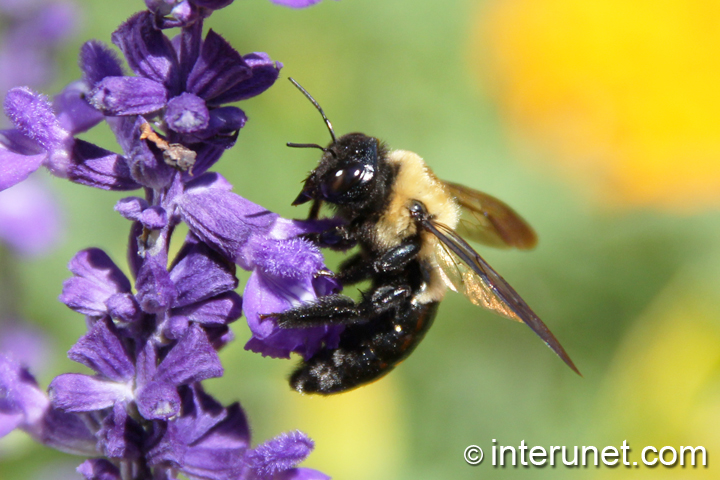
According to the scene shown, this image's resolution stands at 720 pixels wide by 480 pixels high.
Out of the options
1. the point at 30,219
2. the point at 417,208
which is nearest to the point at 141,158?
the point at 417,208

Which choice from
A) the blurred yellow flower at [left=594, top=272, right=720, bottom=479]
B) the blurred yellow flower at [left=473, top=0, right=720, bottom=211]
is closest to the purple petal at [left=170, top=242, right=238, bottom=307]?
the blurred yellow flower at [left=594, top=272, right=720, bottom=479]

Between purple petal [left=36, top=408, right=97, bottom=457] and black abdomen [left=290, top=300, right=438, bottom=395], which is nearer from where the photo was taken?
purple petal [left=36, top=408, right=97, bottom=457]

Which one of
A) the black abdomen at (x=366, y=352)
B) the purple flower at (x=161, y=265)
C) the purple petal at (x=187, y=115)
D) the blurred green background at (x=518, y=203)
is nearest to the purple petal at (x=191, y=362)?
the purple flower at (x=161, y=265)

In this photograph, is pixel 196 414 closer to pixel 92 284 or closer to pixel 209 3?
pixel 92 284

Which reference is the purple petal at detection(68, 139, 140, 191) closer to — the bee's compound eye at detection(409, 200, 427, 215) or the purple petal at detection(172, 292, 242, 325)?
the purple petal at detection(172, 292, 242, 325)

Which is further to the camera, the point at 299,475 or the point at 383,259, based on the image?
the point at 383,259

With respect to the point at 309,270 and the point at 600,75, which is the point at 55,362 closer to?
the point at 309,270

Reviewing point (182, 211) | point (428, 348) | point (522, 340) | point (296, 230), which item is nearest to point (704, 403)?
point (522, 340)
